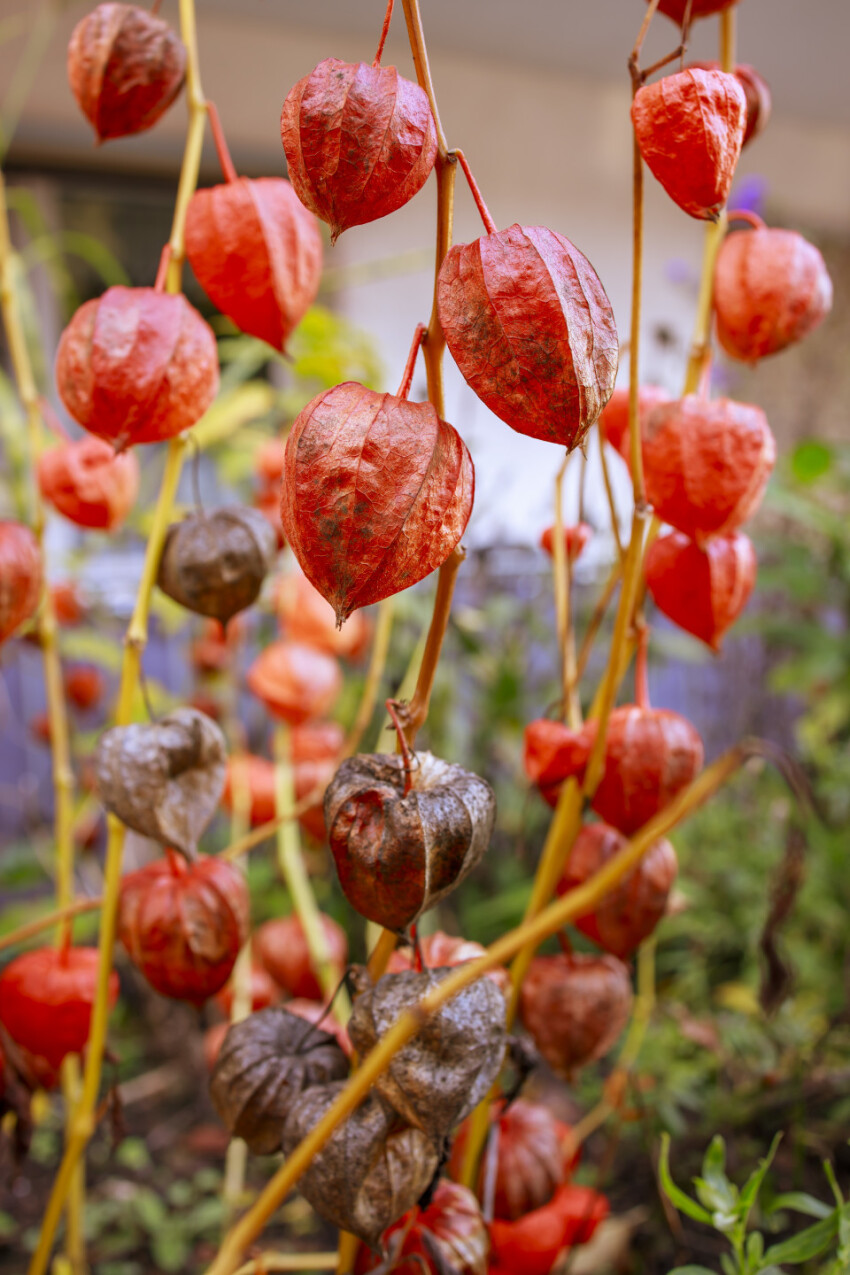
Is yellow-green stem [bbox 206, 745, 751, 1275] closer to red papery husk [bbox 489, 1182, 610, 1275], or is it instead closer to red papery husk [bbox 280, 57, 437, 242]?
red papery husk [bbox 280, 57, 437, 242]

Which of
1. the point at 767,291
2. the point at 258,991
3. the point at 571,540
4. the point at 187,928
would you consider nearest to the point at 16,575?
the point at 187,928

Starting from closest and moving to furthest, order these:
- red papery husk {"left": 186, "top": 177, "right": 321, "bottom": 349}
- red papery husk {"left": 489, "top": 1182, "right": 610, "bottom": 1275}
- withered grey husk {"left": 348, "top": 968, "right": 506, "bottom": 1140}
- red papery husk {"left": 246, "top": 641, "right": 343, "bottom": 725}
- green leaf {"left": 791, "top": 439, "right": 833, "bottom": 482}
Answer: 1. withered grey husk {"left": 348, "top": 968, "right": 506, "bottom": 1140}
2. red papery husk {"left": 186, "top": 177, "right": 321, "bottom": 349}
3. red papery husk {"left": 489, "top": 1182, "right": 610, "bottom": 1275}
4. red papery husk {"left": 246, "top": 641, "right": 343, "bottom": 725}
5. green leaf {"left": 791, "top": 439, "right": 833, "bottom": 482}

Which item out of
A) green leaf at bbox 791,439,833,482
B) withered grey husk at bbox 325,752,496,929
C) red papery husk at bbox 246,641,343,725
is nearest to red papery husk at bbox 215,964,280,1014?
red papery husk at bbox 246,641,343,725

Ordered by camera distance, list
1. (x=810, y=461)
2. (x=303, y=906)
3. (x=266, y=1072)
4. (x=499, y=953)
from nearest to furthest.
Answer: (x=499, y=953) → (x=266, y=1072) → (x=303, y=906) → (x=810, y=461)

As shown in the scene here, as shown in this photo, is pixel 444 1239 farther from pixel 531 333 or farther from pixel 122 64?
pixel 122 64

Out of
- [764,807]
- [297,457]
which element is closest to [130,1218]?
[297,457]

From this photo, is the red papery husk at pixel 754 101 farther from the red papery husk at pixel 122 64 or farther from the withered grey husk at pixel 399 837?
the withered grey husk at pixel 399 837
